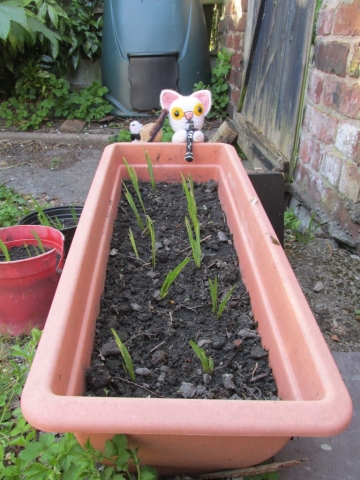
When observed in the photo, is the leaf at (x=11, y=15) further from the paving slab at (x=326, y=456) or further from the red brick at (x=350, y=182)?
the paving slab at (x=326, y=456)

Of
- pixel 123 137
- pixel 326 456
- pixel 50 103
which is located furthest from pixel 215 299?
pixel 50 103

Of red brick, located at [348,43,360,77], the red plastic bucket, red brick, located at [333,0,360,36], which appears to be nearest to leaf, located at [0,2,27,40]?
the red plastic bucket

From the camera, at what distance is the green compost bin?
3.69 metres

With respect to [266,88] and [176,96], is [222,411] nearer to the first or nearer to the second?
[176,96]

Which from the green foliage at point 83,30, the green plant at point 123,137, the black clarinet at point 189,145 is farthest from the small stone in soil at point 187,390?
the green foliage at point 83,30

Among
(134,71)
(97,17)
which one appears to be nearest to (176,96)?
(134,71)

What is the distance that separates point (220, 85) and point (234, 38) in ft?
1.40

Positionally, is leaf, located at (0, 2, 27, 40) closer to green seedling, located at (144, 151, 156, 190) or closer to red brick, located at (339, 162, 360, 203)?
green seedling, located at (144, 151, 156, 190)

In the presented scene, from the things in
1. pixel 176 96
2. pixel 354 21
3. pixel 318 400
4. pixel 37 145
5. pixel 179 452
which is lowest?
pixel 37 145

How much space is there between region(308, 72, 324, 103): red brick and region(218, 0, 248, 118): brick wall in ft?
5.00

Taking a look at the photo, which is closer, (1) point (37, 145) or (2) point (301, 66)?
(2) point (301, 66)

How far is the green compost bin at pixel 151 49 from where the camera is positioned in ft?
12.1

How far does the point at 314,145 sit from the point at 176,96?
78cm

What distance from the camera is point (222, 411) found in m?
0.55
